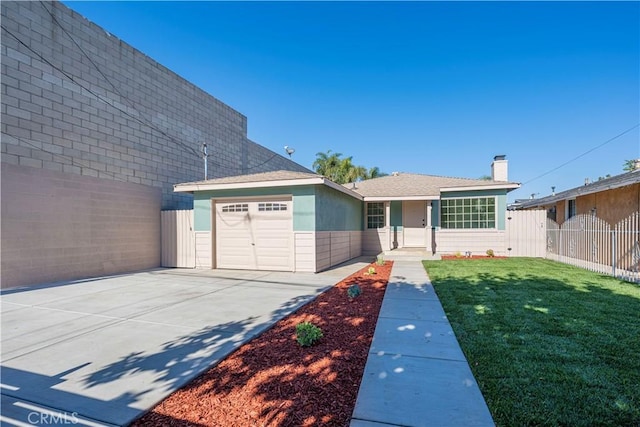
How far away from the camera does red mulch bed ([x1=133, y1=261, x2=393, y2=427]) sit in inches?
92.3

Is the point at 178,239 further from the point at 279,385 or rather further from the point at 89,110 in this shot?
the point at 279,385

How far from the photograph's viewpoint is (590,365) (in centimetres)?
311

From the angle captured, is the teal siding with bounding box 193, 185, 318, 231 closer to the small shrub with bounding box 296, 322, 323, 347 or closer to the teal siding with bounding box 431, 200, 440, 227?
the small shrub with bounding box 296, 322, 323, 347

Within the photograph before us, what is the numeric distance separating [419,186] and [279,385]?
46.9 ft

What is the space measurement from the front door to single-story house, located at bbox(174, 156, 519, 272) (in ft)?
0.17

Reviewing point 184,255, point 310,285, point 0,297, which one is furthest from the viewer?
point 184,255

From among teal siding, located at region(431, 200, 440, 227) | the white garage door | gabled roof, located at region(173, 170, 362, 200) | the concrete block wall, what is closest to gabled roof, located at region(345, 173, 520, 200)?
teal siding, located at region(431, 200, 440, 227)

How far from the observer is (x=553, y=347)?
3574mm

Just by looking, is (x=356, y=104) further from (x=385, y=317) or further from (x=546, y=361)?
(x=546, y=361)

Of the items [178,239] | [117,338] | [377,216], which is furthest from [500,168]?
[117,338]

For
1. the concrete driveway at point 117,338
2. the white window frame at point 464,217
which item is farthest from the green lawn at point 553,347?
the white window frame at point 464,217

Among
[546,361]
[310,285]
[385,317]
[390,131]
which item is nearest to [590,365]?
[546,361]

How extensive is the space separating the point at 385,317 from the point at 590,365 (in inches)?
98.4

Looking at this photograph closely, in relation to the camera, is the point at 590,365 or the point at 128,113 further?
the point at 128,113
